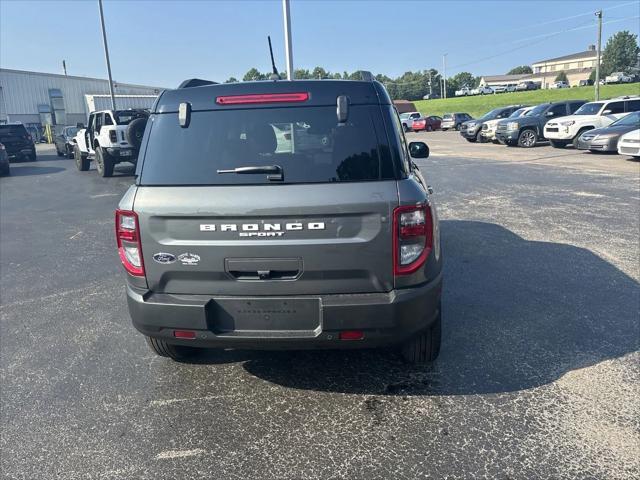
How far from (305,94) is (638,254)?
199 inches

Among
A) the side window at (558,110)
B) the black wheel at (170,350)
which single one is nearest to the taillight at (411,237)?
the black wheel at (170,350)

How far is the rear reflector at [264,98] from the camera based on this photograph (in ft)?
10.1

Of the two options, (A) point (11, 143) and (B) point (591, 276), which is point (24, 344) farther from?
(A) point (11, 143)

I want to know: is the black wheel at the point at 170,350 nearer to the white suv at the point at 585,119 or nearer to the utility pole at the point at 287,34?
the utility pole at the point at 287,34

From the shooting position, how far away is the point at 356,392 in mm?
3357

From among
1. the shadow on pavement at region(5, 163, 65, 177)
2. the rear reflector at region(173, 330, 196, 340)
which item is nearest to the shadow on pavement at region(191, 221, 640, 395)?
the rear reflector at region(173, 330, 196, 340)

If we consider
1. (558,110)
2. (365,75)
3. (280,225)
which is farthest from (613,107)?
(280,225)

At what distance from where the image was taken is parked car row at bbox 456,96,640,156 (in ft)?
54.6

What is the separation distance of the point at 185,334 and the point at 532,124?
2128 centimetres

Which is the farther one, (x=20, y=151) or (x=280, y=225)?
(x=20, y=151)

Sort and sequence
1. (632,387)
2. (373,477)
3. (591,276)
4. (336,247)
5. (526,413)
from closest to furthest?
(373,477) < (336,247) < (526,413) < (632,387) < (591,276)

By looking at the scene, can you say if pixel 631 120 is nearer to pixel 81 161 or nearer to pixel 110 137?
pixel 110 137

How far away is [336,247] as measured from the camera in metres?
2.87

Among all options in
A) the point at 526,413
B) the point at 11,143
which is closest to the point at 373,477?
the point at 526,413
